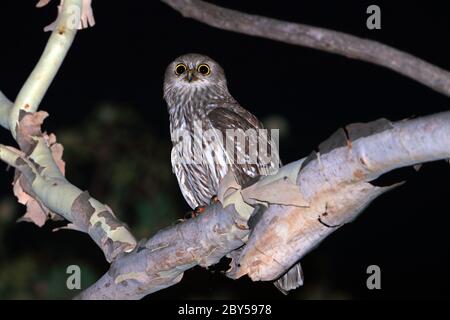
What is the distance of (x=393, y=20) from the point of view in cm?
855

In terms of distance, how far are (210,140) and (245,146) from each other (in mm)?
238

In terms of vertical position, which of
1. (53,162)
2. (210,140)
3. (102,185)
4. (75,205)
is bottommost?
(75,205)

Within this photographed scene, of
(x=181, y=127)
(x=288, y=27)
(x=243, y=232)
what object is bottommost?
(x=243, y=232)

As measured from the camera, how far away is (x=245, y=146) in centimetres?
445

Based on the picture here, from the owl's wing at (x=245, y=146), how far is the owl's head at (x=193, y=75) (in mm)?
540

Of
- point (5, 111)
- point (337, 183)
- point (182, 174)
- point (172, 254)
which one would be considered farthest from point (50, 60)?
point (182, 174)

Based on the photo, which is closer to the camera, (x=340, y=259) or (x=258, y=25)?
(x=258, y=25)

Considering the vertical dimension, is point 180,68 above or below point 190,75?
above

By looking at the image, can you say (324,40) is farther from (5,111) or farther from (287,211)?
(5,111)

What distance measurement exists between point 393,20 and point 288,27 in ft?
19.2

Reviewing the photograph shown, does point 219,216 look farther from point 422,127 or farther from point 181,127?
point 181,127

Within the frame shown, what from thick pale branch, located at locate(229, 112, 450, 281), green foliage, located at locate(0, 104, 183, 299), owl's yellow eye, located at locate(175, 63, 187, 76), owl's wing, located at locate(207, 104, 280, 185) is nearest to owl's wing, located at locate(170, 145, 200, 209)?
owl's wing, located at locate(207, 104, 280, 185)

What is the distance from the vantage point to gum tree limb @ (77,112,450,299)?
2.18 meters

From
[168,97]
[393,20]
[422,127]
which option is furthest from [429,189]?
[422,127]
